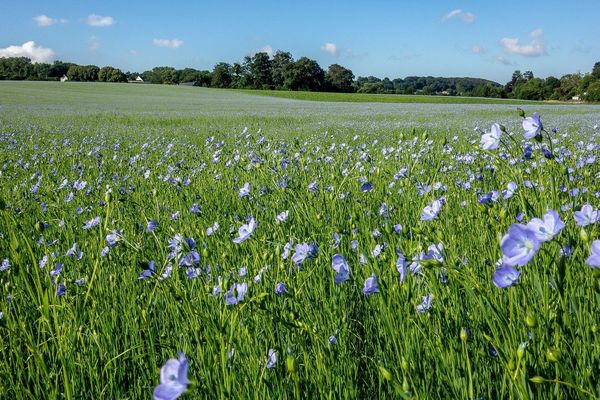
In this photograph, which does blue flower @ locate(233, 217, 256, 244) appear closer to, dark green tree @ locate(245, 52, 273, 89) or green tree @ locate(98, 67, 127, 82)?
green tree @ locate(98, 67, 127, 82)

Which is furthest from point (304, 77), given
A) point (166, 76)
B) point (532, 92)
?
point (532, 92)

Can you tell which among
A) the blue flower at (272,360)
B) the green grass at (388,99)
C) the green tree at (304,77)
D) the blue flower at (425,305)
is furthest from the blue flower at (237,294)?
the green tree at (304,77)

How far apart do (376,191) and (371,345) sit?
6.84 ft

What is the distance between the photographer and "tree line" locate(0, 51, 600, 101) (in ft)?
226

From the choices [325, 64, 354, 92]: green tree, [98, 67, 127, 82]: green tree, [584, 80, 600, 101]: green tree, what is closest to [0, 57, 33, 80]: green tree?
[98, 67, 127, 82]: green tree

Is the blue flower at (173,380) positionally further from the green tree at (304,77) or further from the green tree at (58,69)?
the green tree at (58,69)

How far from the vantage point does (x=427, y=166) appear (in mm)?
4656

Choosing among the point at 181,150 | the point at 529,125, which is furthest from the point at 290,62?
the point at 529,125

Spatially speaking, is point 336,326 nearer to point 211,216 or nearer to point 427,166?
point 211,216

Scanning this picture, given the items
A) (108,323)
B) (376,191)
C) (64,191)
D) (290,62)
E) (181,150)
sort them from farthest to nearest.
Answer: (290,62) → (181,150) → (64,191) → (376,191) → (108,323)

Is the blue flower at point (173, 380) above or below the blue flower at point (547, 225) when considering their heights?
below

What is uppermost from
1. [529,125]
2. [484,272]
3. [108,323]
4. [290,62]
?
[290,62]

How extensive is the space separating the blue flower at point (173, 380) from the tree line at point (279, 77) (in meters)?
67.3

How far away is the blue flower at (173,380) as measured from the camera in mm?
859
